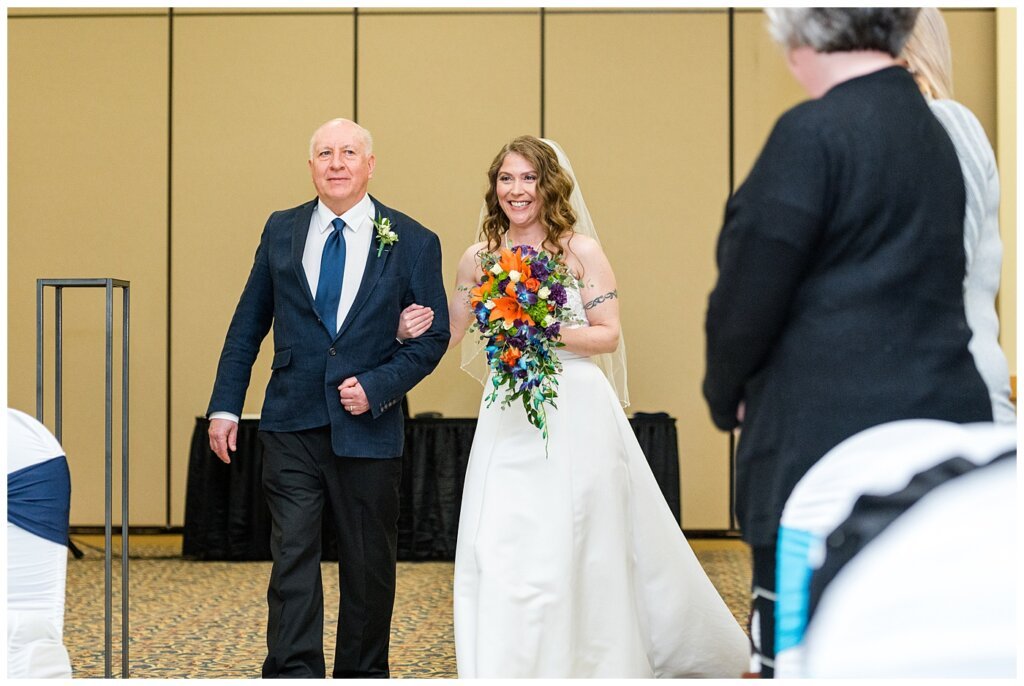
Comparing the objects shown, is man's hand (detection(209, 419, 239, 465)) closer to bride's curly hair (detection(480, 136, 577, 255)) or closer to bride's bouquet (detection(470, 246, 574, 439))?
bride's bouquet (detection(470, 246, 574, 439))

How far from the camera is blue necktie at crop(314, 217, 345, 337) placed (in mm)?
3625

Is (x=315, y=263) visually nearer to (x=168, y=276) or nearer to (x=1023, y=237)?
(x=1023, y=237)

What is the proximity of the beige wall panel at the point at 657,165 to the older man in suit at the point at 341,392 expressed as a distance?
4688 millimetres

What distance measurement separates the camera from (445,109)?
830cm

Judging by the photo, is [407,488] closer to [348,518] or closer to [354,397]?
[348,518]

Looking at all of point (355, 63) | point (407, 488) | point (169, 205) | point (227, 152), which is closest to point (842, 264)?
point (407, 488)

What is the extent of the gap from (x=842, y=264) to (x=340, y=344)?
2121 millimetres

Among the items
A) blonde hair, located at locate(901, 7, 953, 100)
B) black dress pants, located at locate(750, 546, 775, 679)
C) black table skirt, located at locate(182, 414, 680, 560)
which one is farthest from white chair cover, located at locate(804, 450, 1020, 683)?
black table skirt, located at locate(182, 414, 680, 560)

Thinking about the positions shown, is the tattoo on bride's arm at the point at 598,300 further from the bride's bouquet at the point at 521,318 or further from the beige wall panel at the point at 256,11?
the beige wall panel at the point at 256,11

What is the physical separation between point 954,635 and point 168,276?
297 inches

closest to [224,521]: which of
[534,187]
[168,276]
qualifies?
[168,276]

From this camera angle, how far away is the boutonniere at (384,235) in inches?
144

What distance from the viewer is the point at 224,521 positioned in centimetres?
699

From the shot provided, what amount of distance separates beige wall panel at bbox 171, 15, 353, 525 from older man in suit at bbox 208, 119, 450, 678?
187 inches
